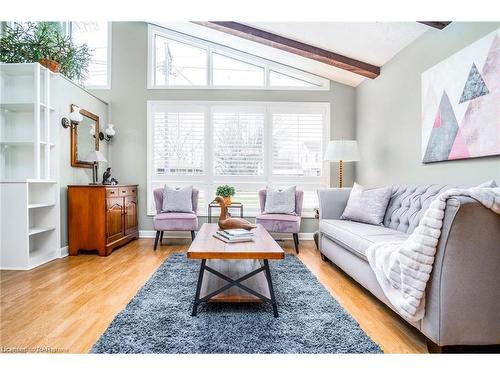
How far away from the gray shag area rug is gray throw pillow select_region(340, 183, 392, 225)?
990 millimetres

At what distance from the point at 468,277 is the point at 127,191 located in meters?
4.12

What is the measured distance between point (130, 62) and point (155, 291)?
3.98m

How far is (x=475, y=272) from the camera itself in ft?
4.76

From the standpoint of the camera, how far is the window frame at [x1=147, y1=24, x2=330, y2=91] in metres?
4.93

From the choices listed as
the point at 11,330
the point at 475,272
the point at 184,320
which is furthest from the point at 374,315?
the point at 11,330

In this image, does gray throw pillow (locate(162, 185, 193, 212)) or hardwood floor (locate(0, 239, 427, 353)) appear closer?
hardwood floor (locate(0, 239, 427, 353))

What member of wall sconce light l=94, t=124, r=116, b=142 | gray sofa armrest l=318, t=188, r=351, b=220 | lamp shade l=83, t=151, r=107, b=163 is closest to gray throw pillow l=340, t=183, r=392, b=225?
gray sofa armrest l=318, t=188, r=351, b=220

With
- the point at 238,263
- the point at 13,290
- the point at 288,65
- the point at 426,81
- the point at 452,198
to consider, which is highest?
the point at 288,65

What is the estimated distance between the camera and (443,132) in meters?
2.70

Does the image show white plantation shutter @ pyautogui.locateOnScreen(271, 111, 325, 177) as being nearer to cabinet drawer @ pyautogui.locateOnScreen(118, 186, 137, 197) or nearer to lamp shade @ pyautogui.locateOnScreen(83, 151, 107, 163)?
cabinet drawer @ pyautogui.locateOnScreen(118, 186, 137, 197)

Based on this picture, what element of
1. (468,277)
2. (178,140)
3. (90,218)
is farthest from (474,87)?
(90,218)

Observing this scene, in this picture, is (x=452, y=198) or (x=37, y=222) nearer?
(x=452, y=198)
